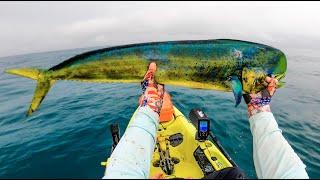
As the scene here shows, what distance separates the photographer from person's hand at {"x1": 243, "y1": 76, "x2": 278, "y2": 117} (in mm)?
3746

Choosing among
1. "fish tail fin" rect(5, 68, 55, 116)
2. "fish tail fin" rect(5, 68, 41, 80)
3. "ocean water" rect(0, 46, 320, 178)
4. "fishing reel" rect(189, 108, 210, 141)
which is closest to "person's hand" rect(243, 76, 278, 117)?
"fishing reel" rect(189, 108, 210, 141)

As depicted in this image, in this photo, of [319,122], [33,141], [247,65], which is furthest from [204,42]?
[319,122]

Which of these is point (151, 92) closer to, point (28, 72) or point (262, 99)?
point (262, 99)

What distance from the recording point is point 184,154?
6.21 m

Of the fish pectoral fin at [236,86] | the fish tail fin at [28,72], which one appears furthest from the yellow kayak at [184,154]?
the fish tail fin at [28,72]

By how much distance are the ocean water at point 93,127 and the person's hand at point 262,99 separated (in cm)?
322

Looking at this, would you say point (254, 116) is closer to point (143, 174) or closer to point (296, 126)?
point (143, 174)

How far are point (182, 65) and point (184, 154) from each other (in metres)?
2.57

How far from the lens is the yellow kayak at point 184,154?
18.1ft

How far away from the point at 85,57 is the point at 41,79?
26.4 inches

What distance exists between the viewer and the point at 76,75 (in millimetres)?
4203

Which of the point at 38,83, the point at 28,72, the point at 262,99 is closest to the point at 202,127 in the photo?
the point at 262,99

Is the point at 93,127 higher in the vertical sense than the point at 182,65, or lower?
lower

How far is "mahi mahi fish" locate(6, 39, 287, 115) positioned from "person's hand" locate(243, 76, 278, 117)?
0.12 metres
